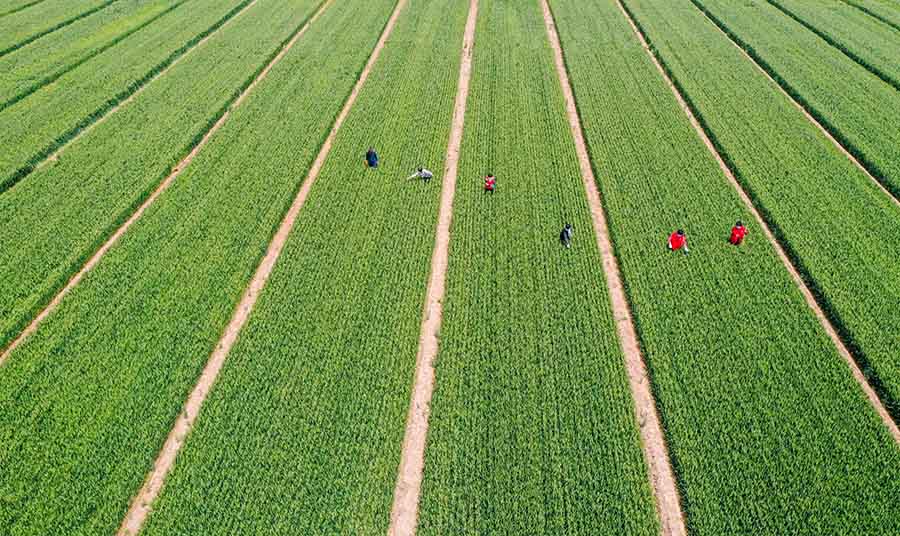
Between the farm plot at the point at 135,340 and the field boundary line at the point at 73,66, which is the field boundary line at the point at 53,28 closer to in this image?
the field boundary line at the point at 73,66

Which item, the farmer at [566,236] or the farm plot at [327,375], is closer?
the farm plot at [327,375]

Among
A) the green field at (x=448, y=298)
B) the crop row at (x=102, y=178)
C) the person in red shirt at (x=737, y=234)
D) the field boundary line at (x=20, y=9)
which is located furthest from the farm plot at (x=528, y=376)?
the field boundary line at (x=20, y=9)

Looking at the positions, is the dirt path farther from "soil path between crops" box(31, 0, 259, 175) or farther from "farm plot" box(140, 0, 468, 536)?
"soil path between crops" box(31, 0, 259, 175)

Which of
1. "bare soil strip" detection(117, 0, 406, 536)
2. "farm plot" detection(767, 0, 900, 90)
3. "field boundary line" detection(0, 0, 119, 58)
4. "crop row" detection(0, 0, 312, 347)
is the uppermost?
"farm plot" detection(767, 0, 900, 90)

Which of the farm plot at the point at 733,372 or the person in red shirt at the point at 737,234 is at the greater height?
the person in red shirt at the point at 737,234

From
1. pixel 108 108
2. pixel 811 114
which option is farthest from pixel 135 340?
pixel 811 114

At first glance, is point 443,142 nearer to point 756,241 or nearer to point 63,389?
point 756,241

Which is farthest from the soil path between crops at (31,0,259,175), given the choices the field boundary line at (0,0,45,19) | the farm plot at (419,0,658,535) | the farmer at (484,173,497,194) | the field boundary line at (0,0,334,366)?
the farm plot at (419,0,658,535)
